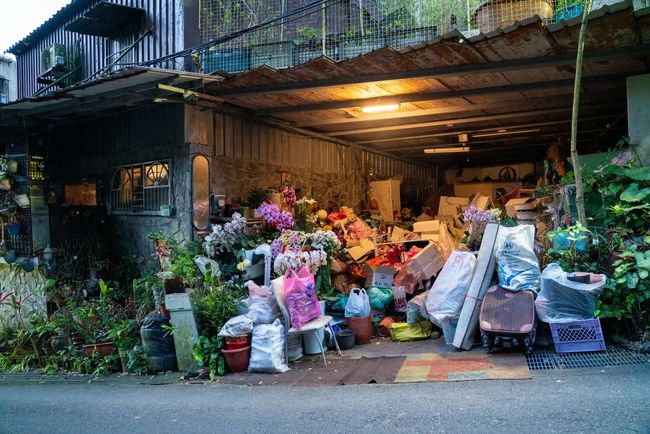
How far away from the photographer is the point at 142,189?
973 cm

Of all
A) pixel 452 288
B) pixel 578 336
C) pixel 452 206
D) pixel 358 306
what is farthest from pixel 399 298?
pixel 452 206

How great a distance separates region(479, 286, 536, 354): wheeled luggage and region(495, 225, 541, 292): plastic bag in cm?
13

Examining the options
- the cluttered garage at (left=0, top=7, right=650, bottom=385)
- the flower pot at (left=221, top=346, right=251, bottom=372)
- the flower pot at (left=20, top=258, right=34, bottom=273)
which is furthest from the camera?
the flower pot at (left=20, top=258, right=34, bottom=273)

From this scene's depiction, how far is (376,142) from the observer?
13.7 meters

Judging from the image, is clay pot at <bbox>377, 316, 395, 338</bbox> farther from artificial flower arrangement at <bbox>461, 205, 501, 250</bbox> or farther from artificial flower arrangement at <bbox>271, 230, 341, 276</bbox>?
artificial flower arrangement at <bbox>461, 205, 501, 250</bbox>

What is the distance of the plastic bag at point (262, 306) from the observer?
680 centimetres

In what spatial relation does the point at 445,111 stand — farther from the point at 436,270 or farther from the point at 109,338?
the point at 109,338

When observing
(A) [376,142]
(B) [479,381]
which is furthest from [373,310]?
(A) [376,142]

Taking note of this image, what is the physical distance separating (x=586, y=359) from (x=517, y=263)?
1.43 m

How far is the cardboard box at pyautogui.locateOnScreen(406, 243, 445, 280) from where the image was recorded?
28.9 feet

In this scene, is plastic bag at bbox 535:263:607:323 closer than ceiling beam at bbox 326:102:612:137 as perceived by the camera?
Yes

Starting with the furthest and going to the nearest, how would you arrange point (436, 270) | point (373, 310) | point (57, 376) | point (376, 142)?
1. point (376, 142)
2. point (436, 270)
3. point (373, 310)
4. point (57, 376)

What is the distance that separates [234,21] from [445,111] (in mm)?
4731

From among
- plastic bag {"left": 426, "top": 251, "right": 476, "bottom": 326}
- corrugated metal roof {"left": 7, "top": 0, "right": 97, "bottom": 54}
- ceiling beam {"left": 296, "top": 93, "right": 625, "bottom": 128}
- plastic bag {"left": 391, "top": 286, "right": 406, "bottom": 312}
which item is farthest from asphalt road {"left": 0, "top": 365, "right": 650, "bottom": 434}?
corrugated metal roof {"left": 7, "top": 0, "right": 97, "bottom": 54}
